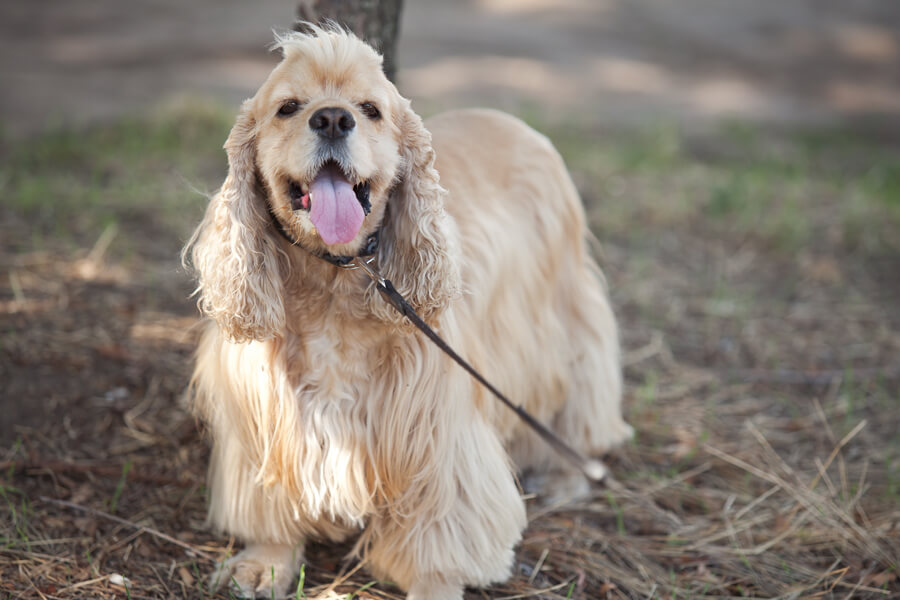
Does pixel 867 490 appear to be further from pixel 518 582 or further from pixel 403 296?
pixel 403 296

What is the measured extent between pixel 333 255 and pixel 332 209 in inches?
7.3

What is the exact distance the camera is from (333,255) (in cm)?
218

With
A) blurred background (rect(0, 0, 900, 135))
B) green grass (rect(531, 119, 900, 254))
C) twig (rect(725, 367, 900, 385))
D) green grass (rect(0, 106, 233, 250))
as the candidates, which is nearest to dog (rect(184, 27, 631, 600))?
twig (rect(725, 367, 900, 385))

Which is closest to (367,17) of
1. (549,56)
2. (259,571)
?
(259,571)

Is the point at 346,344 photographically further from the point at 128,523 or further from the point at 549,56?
the point at 549,56

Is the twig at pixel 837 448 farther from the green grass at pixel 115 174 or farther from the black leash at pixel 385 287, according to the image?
the green grass at pixel 115 174

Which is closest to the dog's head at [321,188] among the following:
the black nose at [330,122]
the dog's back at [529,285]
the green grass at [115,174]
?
the black nose at [330,122]

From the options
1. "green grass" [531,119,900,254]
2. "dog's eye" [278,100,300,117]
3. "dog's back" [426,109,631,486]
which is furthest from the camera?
"green grass" [531,119,900,254]

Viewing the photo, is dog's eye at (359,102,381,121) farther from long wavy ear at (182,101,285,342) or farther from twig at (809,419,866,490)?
twig at (809,419,866,490)

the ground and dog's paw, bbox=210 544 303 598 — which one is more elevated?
the ground

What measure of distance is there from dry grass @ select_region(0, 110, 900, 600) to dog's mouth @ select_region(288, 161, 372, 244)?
1.05 meters

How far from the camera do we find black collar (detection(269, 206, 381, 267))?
Answer: 2180 millimetres

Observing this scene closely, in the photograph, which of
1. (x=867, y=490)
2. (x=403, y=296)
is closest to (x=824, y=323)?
(x=867, y=490)

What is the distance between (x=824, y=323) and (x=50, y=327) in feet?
12.3
